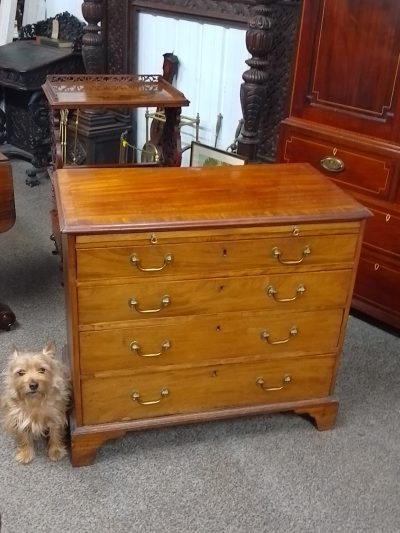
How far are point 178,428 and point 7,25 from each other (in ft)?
11.6

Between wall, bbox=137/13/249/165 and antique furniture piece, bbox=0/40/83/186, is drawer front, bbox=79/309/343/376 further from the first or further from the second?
antique furniture piece, bbox=0/40/83/186

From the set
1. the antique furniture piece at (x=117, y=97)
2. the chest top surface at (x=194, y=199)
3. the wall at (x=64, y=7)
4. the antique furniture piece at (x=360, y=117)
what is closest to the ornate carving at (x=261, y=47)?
the antique furniture piece at (x=360, y=117)

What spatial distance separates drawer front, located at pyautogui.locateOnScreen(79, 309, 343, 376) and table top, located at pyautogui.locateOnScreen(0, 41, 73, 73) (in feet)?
8.54

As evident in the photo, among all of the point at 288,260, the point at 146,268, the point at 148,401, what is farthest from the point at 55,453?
the point at 288,260

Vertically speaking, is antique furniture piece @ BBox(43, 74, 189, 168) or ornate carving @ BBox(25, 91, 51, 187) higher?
antique furniture piece @ BBox(43, 74, 189, 168)

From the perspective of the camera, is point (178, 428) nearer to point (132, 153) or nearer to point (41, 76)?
point (132, 153)

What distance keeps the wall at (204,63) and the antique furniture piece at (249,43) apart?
59 mm

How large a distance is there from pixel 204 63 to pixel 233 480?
236cm

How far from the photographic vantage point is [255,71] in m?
2.68

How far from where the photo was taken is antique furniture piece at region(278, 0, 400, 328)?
2205 mm

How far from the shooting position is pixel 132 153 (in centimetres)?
404

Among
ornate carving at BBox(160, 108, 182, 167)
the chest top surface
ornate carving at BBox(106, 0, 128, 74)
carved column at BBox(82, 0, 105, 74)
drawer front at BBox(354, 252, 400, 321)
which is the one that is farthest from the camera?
ornate carving at BBox(106, 0, 128, 74)

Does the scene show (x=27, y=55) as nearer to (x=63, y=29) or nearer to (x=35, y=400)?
(x=63, y=29)

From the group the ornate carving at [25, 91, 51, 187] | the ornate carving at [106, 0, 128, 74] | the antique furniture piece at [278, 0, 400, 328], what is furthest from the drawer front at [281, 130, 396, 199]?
the ornate carving at [25, 91, 51, 187]
